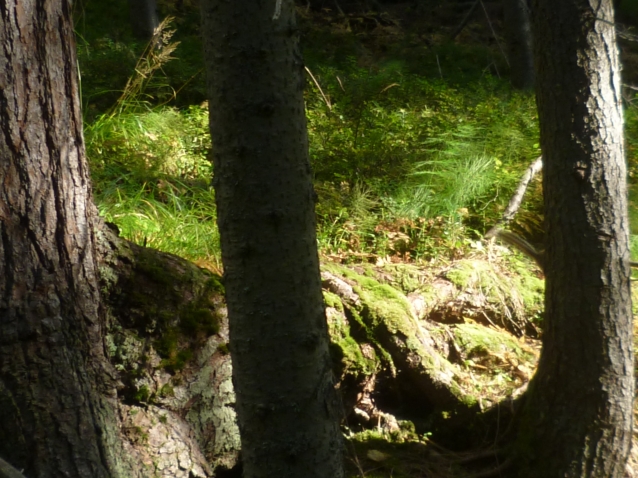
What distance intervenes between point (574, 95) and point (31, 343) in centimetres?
253

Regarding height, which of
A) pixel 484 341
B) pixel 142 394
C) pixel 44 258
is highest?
pixel 44 258

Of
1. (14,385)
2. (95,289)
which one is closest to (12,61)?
(95,289)

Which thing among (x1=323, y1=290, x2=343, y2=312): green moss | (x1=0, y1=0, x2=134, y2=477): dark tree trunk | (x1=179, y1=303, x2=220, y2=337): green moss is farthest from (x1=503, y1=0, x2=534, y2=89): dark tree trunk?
(x1=0, y1=0, x2=134, y2=477): dark tree trunk

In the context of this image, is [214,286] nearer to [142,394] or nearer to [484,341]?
[142,394]

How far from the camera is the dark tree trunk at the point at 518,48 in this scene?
28.5 ft

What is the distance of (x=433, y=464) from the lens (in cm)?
354

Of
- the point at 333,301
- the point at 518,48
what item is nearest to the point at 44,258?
the point at 333,301

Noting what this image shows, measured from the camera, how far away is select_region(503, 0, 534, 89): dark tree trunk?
8697mm

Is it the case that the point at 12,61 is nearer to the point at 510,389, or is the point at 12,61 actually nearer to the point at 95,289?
the point at 95,289

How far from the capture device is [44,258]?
232 cm

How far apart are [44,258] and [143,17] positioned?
7.14 meters

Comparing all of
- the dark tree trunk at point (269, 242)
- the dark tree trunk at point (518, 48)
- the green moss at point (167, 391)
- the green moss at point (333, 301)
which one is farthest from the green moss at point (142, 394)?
the dark tree trunk at point (518, 48)

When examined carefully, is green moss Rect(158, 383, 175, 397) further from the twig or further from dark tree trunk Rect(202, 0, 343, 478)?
the twig

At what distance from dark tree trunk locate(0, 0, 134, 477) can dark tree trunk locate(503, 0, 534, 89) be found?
7461 mm
